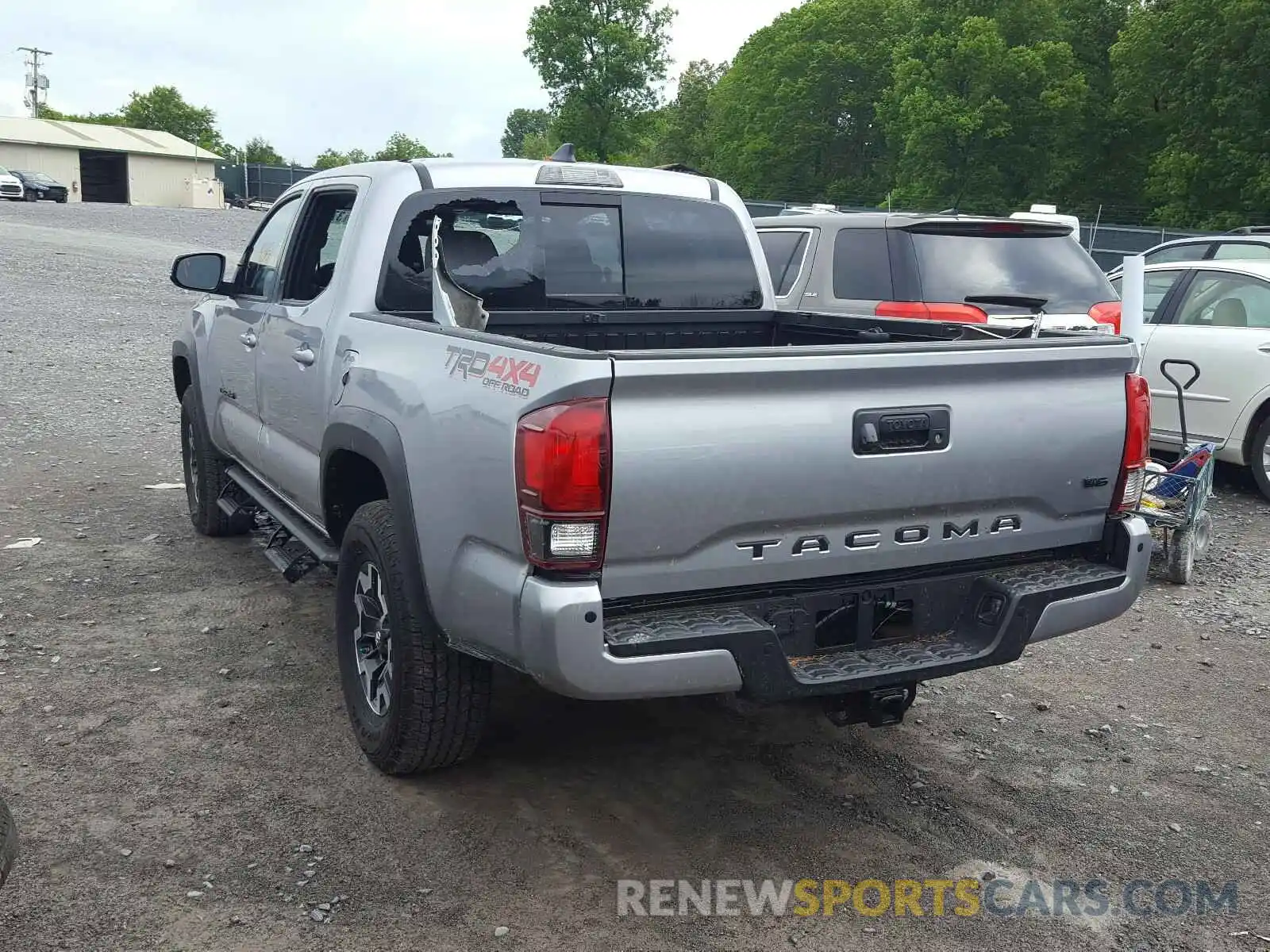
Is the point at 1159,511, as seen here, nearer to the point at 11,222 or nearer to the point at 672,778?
the point at 672,778

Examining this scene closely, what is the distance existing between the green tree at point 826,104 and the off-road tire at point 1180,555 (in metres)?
55.9

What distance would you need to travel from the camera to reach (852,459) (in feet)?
10.7

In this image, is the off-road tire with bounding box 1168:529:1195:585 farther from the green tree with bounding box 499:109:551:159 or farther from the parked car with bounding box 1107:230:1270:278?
the green tree with bounding box 499:109:551:159

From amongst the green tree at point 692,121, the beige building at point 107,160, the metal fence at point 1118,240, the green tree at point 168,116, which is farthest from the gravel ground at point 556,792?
the green tree at point 168,116

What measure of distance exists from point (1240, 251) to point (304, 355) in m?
9.27

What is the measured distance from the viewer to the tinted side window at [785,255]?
8328 millimetres

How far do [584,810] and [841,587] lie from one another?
1153 mm

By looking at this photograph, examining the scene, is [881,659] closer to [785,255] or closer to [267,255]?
[267,255]

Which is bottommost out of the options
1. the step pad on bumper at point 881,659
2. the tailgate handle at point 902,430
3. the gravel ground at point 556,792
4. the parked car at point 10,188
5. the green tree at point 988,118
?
the gravel ground at point 556,792

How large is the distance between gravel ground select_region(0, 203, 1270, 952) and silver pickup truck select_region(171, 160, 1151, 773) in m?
0.40

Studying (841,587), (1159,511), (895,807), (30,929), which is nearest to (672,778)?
(895,807)

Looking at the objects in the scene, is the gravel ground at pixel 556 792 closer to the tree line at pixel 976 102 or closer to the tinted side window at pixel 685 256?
the tinted side window at pixel 685 256

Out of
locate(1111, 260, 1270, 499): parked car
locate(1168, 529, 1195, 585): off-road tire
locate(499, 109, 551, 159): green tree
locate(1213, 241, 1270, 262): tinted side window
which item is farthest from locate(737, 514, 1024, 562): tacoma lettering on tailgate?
locate(499, 109, 551, 159): green tree

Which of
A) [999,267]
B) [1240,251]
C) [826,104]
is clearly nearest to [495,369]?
[999,267]
